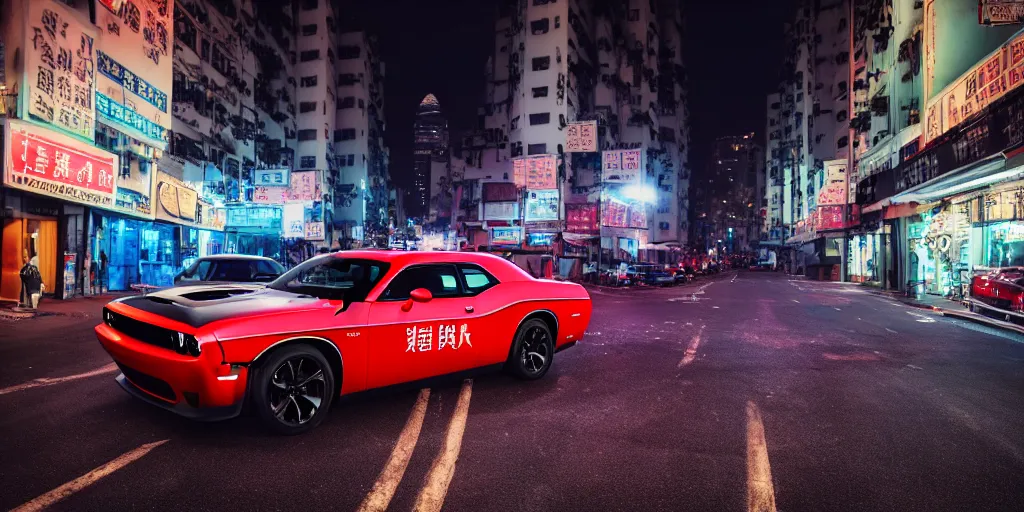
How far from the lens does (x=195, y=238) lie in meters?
27.2

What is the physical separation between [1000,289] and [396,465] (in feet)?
53.6

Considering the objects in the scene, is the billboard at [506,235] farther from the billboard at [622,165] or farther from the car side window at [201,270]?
the car side window at [201,270]

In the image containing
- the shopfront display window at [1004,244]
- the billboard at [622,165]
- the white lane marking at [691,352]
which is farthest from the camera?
the billboard at [622,165]

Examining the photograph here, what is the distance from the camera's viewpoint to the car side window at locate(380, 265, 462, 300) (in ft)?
15.9

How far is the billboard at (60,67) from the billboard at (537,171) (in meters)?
35.0

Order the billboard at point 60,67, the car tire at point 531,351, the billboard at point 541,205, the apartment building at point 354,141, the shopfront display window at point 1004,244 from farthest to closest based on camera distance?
the apartment building at point 354,141, the billboard at point 541,205, the shopfront display window at point 1004,244, the billboard at point 60,67, the car tire at point 531,351

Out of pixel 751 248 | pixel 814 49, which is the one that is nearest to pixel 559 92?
pixel 814 49

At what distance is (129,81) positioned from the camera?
748 inches

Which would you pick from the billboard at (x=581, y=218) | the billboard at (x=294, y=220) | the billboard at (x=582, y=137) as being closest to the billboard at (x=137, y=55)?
the billboard at (x=294, y=220)

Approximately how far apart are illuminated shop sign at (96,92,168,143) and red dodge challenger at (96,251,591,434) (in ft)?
58.1

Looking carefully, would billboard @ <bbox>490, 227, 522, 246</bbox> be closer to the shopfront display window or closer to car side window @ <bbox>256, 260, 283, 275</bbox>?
the shopfront display window

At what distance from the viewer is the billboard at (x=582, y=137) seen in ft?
155

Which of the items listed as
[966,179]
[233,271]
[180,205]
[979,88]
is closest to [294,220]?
[180,205]

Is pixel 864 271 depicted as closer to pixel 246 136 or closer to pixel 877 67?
pixel 877 67
